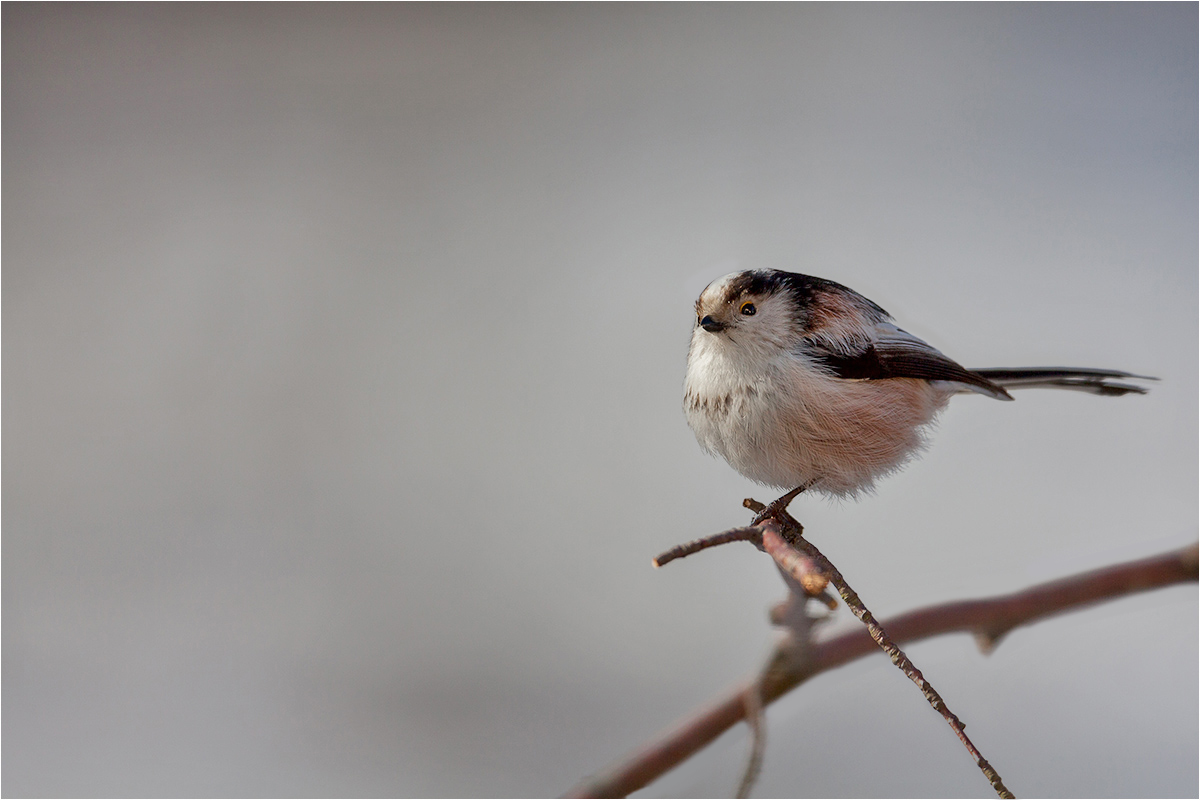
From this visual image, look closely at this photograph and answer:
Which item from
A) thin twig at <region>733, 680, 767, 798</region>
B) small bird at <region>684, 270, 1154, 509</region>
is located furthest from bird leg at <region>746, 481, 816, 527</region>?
thin twig at <region>733, 680, 767, 798</region>

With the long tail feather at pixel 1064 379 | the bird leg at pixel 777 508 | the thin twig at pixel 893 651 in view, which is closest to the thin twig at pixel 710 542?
the thin twig at pixel 893 651

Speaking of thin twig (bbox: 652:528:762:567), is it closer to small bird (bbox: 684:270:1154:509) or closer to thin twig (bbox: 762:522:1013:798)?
thin twig (bbox: 762:522:1013:798)

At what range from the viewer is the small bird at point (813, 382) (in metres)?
0.56

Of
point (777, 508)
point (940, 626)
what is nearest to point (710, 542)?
point (777, 508)

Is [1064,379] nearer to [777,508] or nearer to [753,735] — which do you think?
[777,508]

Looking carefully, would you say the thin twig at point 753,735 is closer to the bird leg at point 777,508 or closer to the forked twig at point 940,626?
the forked twig at point 940,626

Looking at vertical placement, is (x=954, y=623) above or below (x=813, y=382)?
below

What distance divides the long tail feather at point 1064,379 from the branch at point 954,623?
0.12 metres

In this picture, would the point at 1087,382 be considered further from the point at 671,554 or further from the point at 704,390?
the point at 671,554

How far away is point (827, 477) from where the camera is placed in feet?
1.92

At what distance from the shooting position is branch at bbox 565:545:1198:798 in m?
0.52

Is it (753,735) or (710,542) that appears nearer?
(710,542)

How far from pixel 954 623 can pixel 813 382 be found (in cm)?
21

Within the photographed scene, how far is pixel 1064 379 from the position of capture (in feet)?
1.93
